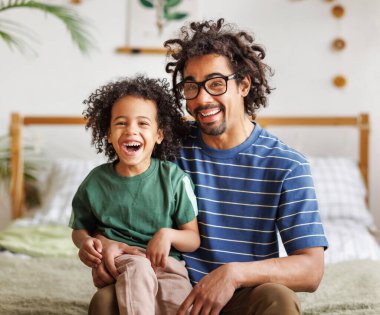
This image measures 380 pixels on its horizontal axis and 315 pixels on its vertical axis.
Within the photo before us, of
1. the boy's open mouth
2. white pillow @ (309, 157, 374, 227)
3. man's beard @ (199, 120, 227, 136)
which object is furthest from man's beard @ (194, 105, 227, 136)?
white pillow @ (309, 157, 374, 227)

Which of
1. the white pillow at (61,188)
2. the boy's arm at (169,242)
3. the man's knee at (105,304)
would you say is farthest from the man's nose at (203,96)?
the white pillow at (61,188)

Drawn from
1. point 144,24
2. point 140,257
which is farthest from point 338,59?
point 140,257

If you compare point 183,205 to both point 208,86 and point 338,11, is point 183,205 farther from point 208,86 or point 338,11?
point 338,11

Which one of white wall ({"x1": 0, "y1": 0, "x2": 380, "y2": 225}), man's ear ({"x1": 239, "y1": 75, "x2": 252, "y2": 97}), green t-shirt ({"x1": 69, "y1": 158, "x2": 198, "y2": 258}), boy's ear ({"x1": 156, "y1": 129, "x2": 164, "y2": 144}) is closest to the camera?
green t-shirt ({"x1": 69, "y1": 158, "x2": 198, "y2": 258})

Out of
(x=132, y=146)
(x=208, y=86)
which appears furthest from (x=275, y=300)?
(x=208, y=86)

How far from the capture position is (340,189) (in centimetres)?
317

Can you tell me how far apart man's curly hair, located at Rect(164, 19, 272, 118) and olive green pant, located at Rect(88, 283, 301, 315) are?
66cm

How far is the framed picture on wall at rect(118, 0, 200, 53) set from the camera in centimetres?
362

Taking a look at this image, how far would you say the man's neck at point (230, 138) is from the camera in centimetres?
175

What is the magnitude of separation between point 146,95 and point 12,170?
6.68ft

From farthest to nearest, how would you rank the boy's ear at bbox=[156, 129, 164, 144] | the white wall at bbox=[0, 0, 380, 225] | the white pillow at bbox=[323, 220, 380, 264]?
the white wall at bbox=[0, 0, 380, 225]
the white pillow at bbox=[323, 220, 380, 264]
the boy's ear at bbox=[156, 129, 164, 144]

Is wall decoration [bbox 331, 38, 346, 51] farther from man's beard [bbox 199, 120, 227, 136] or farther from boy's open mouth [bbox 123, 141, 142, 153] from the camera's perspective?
boy's open mouth [bbox 123, 141, 142, 153]

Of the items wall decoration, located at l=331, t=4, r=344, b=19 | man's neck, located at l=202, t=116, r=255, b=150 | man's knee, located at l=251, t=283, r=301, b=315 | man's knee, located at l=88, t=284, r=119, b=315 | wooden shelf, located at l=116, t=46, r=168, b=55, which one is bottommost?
man's knee, located at l=88, t=284, r=119, b=315

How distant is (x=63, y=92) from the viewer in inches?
144
